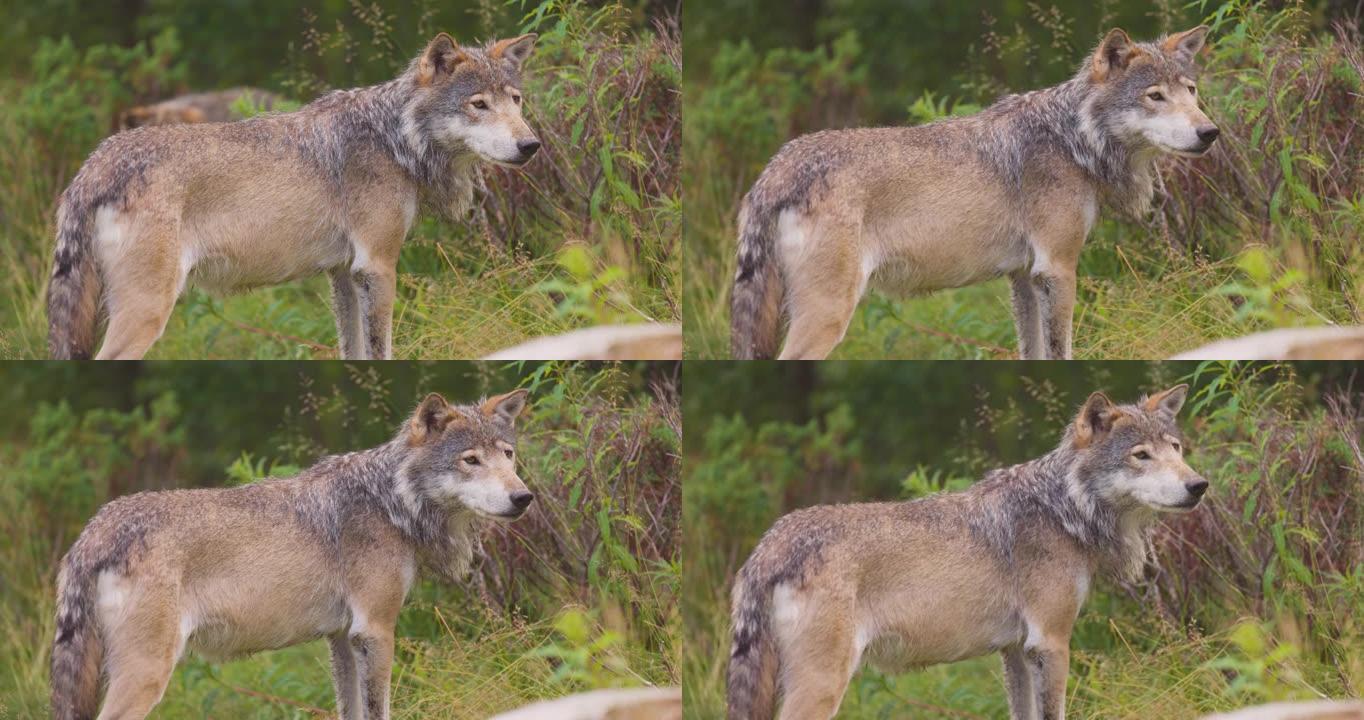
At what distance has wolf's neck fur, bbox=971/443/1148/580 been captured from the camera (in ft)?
25.6

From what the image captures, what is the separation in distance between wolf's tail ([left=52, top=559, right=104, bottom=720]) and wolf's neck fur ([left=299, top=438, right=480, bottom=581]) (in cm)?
92

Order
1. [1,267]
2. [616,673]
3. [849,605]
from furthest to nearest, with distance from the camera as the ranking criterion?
1. [1,267]
2. [616,673]
3. [849,605]

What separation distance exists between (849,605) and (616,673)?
1.36 meters

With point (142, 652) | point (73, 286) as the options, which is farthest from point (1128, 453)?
point (73, 286)

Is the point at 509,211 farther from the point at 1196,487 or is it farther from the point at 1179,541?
the point at 1179,541

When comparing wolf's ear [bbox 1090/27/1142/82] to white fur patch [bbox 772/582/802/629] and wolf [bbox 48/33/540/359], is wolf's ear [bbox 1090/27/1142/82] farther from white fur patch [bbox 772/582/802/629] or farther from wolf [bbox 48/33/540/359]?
white fur patch [bbox 772/582/802/629]

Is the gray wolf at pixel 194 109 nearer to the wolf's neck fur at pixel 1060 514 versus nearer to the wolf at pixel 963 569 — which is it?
the wolf at pixel 963 569

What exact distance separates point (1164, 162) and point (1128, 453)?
1887mm

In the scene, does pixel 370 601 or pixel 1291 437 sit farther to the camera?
pixel 1291 437

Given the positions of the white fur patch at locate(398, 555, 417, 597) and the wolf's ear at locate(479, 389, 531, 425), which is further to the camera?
the wolf's ear at locate(479, 389, 531, 425)

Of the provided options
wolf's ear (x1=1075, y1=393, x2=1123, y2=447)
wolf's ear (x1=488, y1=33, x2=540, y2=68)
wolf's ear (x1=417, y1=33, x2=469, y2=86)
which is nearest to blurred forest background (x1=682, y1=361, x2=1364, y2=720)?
wolf's ear (x1=1075, y1=393, x2=1123, y2=447)

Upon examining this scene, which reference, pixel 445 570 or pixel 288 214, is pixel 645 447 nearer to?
pixel 445 570

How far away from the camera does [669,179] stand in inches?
353

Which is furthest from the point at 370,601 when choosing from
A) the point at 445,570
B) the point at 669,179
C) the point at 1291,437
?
the point at 1291,437
